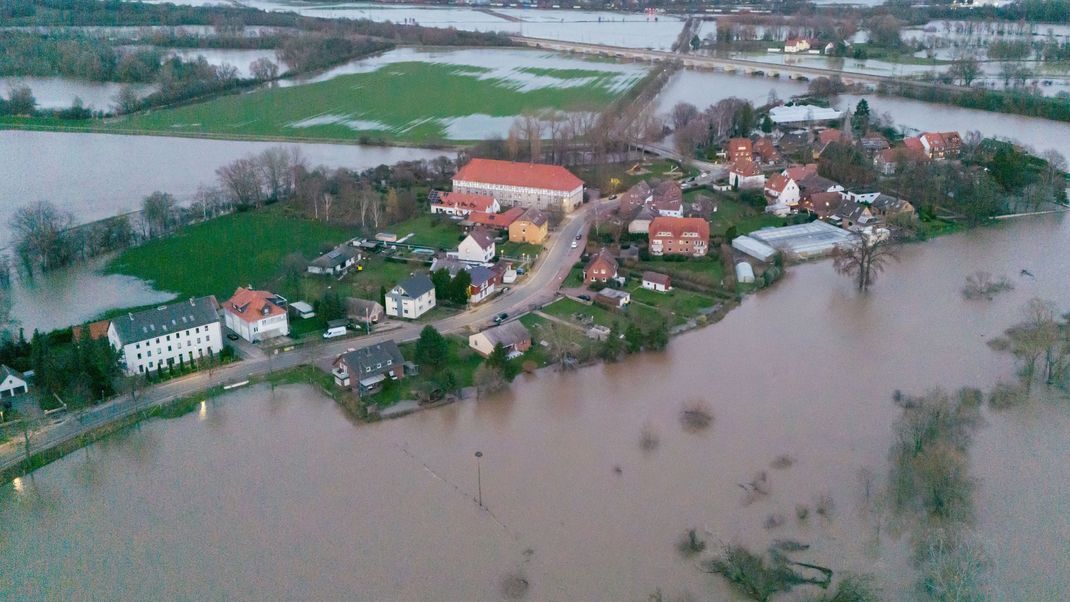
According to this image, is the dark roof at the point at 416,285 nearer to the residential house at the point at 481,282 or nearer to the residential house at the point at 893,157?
the residential house at the point at 481,282

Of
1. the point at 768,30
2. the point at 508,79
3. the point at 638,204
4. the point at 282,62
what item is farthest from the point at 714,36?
the point at 638,204

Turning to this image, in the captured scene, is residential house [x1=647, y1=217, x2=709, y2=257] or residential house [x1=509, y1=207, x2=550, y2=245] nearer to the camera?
residential house [x1=647, y1=217, x2=709, y2=257]

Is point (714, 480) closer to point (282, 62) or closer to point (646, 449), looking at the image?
point (646, 449)

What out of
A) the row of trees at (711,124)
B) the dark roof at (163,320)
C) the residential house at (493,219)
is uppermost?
the row of trees at (711,124)

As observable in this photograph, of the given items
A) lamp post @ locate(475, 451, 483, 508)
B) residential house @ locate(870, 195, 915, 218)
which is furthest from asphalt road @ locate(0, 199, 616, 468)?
residential house @ locate(870, 195, 915, 218)

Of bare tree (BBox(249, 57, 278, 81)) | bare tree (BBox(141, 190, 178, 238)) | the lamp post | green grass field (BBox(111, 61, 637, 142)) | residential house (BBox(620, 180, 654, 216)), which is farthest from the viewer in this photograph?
bare tree (BBox(249, 57, 278, 81))

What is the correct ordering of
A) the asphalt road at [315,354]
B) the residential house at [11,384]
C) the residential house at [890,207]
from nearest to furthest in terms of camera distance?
the asphalt road at [315,354]
the residential house at [11,384]
the residential house at [890,207]

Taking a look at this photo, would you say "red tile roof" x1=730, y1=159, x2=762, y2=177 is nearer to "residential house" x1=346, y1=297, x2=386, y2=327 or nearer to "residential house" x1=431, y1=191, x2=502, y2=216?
"residential house" x1=431, y1=191, x2=502, y2=216

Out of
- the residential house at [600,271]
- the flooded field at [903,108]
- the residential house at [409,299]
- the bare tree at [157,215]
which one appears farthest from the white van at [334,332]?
the flooded field at [903,108]
